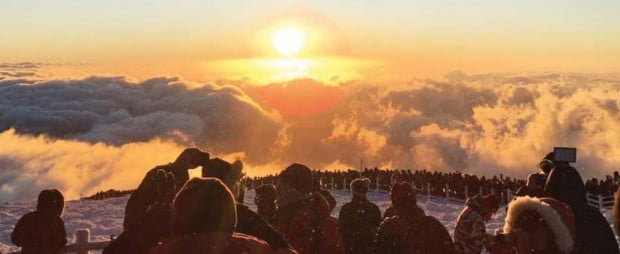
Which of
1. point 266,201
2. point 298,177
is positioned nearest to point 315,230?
point 298,177

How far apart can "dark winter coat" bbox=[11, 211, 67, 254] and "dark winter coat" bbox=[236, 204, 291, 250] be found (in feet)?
12.5

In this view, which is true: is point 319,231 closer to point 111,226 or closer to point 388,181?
point 111,226

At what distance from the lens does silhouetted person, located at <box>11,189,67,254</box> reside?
24.9ft

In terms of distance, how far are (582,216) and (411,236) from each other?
4.36ft

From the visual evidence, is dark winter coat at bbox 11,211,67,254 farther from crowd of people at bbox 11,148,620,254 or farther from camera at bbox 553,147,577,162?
camera at bbox 553,147,577,162

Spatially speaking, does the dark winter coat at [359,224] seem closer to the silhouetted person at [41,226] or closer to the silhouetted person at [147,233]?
the silhouetted person at [147,233]

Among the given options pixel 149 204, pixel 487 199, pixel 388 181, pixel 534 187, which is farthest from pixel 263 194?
pixel 388 181

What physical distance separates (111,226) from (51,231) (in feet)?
62.1

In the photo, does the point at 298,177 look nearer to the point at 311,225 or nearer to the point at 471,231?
the point at 311,225

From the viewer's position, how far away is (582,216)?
520cm

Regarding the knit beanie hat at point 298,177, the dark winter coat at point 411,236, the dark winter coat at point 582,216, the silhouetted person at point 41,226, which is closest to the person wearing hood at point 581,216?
the dark winter coat at point 582,216

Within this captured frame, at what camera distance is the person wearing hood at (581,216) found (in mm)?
5090

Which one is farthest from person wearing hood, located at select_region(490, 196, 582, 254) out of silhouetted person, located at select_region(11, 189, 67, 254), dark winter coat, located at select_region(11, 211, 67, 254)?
dark winter coat, located at select_region(11, 211, 67, 254)

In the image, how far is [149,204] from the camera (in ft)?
18.7
